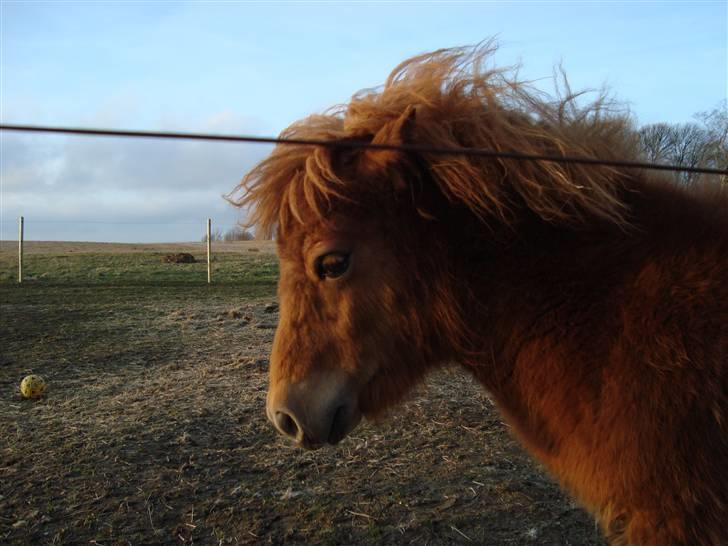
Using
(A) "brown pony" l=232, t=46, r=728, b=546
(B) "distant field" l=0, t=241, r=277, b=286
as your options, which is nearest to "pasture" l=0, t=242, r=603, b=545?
(A) "brown pony" l=232, t=46, r=728, b=546

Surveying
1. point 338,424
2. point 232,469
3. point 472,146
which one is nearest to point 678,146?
point 472,146

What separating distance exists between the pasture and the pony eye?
0.84 metres

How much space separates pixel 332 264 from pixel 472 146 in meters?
0.69

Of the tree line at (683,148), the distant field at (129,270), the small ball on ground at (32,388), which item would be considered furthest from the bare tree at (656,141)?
the distant field at (129,270)

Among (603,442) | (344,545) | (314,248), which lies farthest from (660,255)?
(344,545)

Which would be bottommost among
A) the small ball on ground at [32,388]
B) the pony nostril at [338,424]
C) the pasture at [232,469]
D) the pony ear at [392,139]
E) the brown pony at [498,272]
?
the pasture at [232,469]

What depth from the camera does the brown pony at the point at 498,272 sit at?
2.07 m

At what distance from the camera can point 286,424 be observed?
2.40 m

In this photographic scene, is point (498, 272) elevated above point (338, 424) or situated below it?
above

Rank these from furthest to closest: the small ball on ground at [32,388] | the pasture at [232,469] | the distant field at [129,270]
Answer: the distant field at [129,270], the small ball on ground at [32,388], the pasture at [232,469]

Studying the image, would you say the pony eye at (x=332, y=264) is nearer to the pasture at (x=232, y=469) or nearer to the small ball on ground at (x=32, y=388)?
the pasture at (x=232, y=469)

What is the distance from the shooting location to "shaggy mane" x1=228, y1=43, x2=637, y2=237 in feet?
7.47

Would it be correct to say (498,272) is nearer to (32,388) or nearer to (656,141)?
(656,141)

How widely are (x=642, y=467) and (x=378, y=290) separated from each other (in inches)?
42.0
